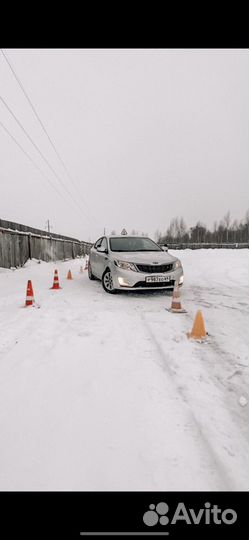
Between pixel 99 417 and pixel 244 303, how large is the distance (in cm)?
495

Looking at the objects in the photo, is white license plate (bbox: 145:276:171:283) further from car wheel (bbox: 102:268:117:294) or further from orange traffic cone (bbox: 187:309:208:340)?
orange traffic cone (bbox: 187:309:208:340)

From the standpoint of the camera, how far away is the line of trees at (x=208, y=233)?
290ft

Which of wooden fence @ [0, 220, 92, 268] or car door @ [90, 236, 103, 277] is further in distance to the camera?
wooden fence @ [0, 220, 92, 268]

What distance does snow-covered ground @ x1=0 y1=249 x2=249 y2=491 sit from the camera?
1.69m

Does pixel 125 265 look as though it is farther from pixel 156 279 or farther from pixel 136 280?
pixel 156 279

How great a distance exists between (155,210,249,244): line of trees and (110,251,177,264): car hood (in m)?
78.7

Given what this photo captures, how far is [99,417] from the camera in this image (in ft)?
7.22

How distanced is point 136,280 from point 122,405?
15.1ft

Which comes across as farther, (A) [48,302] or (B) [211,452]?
(A) [48,302]
